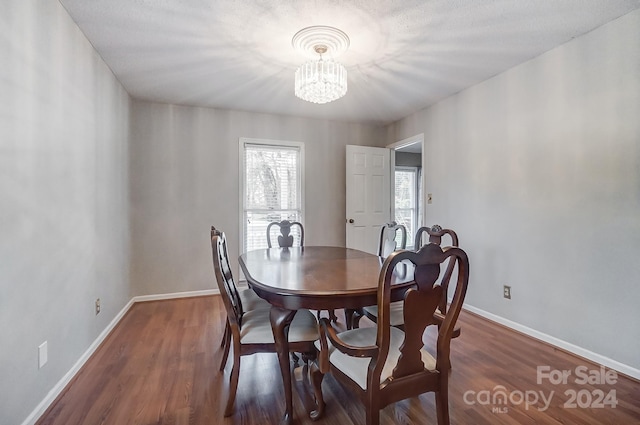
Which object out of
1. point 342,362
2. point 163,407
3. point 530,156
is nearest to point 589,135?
point 530,156

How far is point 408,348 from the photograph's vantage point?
4.07 feet

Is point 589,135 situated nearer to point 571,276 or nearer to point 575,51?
point 575,51

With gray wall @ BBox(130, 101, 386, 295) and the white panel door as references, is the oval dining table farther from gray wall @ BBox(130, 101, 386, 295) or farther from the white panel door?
the white panel door

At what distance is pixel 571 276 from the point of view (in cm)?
240

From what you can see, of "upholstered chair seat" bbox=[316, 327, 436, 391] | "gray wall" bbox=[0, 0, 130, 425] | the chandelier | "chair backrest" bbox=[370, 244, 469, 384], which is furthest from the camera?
the chandelier

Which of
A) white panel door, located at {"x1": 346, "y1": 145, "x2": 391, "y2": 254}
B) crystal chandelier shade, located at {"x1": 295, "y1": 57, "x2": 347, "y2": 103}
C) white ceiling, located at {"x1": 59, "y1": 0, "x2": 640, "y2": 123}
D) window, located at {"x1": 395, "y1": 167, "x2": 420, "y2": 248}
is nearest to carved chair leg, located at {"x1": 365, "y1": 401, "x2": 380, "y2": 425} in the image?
crystal chandelier shade, located at {"x1": 295, "y1": 57, "x2": 347, "y2": 103}

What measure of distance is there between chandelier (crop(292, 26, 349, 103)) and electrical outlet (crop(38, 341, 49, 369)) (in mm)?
2365

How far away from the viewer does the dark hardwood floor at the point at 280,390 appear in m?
1.63

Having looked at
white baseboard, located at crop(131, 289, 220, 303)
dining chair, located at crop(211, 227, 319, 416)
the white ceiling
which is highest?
the white ceiling

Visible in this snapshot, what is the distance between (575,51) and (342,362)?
2942 mm

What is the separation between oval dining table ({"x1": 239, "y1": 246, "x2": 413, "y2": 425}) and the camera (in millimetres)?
1472

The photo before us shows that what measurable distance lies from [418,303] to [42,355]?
2087mm

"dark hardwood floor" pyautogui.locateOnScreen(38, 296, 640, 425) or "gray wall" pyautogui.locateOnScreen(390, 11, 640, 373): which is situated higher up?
"gray wall" pyautogui.locateOnScreen(390, 11, 640, 373)

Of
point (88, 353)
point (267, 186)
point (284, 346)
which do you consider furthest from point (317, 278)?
point (267, 186)
